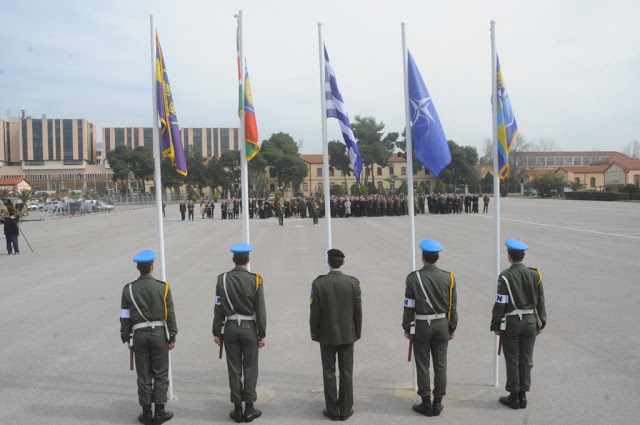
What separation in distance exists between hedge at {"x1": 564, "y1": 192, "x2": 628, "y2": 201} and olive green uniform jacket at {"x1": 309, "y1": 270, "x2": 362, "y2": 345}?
64.8 m

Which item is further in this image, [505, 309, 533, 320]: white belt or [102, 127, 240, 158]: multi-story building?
[102, 127, 240, 158]: multi-story building

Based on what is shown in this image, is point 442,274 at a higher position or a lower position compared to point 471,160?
lower

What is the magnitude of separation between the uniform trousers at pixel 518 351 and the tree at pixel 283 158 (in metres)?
81.9

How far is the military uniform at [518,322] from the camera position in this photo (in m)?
5.25

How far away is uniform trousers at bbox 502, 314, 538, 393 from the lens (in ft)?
17.2

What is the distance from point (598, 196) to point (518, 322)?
66.8 metres

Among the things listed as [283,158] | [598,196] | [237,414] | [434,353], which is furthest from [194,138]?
[434,353]

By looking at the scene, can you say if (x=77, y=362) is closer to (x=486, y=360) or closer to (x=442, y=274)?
(x=442, y=274)

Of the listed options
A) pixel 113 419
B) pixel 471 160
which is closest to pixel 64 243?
pixel 113 419

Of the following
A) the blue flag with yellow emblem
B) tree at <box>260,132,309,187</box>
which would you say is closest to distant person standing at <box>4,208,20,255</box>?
the blue flag with yellow emblem

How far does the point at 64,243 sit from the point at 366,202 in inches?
916

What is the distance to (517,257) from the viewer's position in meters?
5.46

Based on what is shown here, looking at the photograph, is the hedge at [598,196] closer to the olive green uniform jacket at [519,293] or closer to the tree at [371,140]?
the tree at [371,140]

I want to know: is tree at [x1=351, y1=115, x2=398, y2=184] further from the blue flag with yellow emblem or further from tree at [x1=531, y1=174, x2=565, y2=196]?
the blue flag with yellow emblem
